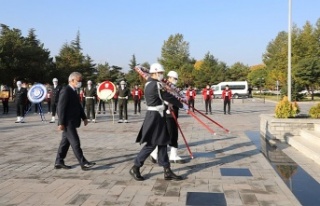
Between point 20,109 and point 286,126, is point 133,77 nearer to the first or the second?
point 20,109

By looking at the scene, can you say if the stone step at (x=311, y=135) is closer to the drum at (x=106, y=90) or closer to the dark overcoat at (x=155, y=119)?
the dark overcoat at (x=155, y=119)

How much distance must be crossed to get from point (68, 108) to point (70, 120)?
230 millimetres

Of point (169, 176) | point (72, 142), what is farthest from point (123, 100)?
point (169, 176)

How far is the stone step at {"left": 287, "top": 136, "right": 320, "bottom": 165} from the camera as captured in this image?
7.93 metres

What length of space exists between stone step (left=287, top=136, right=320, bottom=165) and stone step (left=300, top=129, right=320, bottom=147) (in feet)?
0.33

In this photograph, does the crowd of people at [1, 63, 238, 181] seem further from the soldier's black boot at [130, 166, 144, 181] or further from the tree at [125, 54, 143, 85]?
the tree at [125, 54, 143, 85]

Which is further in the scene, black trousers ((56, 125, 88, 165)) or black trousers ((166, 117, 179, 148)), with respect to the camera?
black trousers ((166, 117, 179, 148))

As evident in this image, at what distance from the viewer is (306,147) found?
873 centimetres

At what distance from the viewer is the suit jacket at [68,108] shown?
22.6 feet

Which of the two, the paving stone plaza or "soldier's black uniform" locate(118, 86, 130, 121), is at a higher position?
"soldier's black uniform" locate(118, 86, 130, 121)

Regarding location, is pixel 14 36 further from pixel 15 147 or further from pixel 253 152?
pixel 253 152

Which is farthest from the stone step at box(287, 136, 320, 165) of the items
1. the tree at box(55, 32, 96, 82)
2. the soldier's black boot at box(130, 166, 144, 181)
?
the tree at box(55, 32, 96, 82)

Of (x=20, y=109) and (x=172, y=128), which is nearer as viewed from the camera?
(x=172, y=128)

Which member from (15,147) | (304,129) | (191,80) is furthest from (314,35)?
(15,147)
